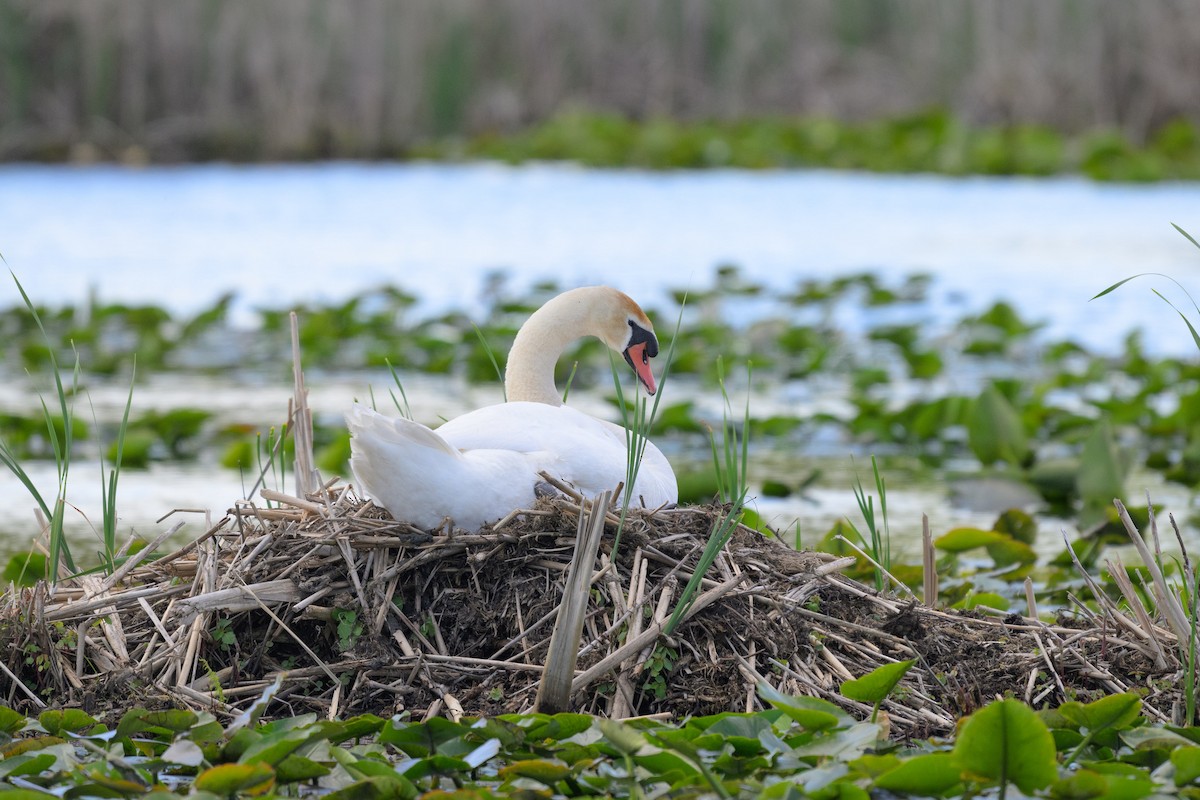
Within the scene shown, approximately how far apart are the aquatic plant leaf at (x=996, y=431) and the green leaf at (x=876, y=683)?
117 inches

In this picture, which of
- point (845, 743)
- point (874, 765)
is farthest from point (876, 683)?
point (874, 765)

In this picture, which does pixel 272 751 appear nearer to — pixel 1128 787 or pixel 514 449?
pixel 514 449

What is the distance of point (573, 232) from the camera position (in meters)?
13.6

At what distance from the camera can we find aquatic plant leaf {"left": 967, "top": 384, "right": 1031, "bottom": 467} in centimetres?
567

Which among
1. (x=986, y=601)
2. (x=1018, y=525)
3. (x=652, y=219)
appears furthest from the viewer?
(x=652, y=219)

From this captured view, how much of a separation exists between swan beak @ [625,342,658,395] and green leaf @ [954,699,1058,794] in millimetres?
1770

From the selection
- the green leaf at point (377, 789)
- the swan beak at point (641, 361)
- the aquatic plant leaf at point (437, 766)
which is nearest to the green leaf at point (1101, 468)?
the swan beak at point (641, 361)

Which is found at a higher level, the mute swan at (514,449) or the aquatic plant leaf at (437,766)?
the mute swan at (514,449)

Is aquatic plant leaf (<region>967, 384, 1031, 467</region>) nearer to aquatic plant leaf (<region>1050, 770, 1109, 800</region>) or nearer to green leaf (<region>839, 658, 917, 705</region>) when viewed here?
green leaf (<region>839, 658, 917, 705</region>)

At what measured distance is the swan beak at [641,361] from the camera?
4.06 meters

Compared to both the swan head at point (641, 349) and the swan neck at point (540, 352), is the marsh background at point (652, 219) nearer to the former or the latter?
the swan head at point (641, 349)

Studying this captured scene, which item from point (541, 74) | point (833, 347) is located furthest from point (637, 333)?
point (541, 74)

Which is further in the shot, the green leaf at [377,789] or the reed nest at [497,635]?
the reed nest at [497,635]

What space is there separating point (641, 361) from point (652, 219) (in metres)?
10.4
